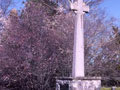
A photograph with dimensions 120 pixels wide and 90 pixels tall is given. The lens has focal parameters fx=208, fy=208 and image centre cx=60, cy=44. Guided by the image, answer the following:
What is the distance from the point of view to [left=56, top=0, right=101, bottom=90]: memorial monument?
17.4 feet

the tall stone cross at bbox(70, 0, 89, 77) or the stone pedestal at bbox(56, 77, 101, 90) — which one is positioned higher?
the tall stone cross at bbox(70, 0, 89, 77)

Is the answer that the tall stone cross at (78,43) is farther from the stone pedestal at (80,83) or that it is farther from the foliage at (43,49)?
the foliage at (43,49)

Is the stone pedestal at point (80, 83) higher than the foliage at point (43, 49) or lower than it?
lower

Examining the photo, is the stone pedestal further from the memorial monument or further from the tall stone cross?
the tall stone cross

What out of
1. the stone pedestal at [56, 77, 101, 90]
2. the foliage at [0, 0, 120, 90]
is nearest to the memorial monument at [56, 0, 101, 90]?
the stone pedestal at [56, 77, 101, 90]

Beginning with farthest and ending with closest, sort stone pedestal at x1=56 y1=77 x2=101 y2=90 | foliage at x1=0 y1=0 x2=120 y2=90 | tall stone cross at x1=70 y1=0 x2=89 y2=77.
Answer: foliage at x1=0 y1=0 x2=120 y2=90, tall stone cross at x1=70 y1=0 x2=89 y2=77, stone pedestal at x1=56 y1=77 x2=101 y2=90

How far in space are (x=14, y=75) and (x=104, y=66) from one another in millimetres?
5378

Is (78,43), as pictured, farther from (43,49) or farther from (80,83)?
(43,49)

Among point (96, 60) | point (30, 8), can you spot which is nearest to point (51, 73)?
point (96, 60)

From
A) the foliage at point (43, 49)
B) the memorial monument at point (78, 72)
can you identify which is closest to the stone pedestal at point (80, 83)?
the memorial monument at point (78, 72)

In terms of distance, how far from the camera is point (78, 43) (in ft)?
20.0

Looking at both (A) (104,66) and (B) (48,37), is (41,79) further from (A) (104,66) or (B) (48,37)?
(A) (104,66)

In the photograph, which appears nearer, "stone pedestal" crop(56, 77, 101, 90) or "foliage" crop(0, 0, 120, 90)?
"stone pedestal" crop(56, 77, 101, 90)

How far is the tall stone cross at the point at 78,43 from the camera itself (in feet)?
19.3
